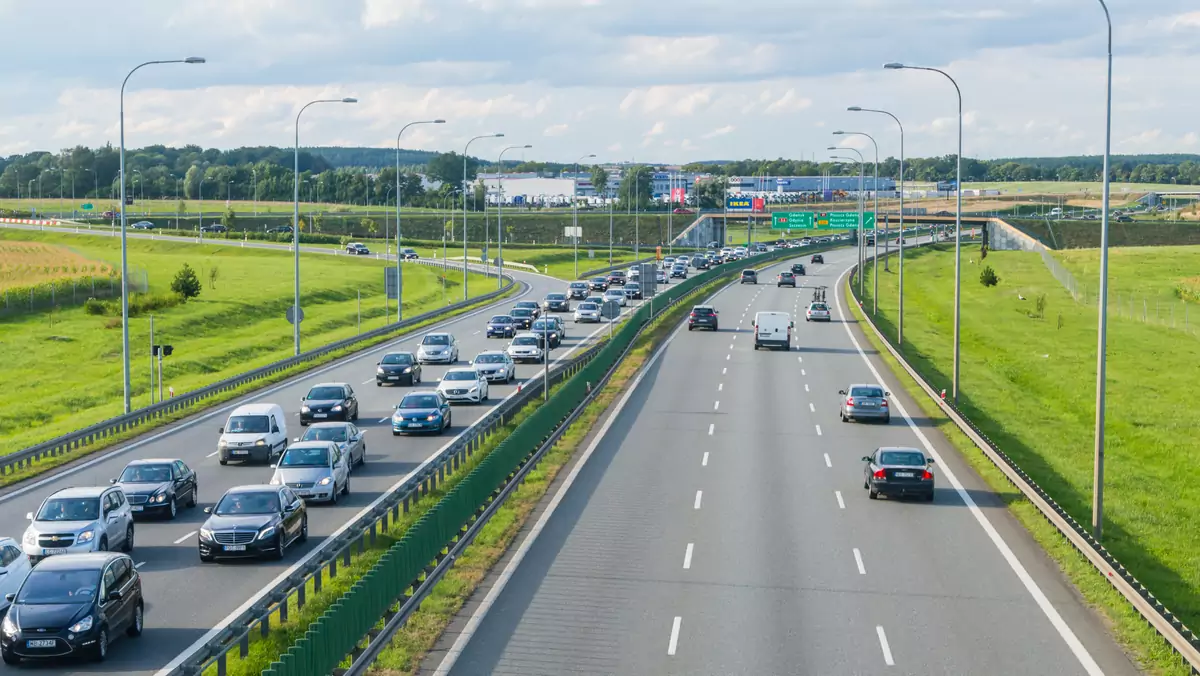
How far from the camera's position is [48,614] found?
18953mm

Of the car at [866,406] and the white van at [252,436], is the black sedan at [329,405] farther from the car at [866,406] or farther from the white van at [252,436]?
the car at [866,406]

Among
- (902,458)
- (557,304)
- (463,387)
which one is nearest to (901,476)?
(902,458)

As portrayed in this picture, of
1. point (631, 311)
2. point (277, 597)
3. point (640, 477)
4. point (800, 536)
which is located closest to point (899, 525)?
point (800, 536)

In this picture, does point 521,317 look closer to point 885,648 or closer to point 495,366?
point 495,366

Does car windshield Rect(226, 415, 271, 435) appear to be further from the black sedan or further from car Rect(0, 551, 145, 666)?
car Rect(0, 551, 145, 666)

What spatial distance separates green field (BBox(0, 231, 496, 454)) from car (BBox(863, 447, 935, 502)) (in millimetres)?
26929

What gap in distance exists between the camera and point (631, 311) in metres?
88.2

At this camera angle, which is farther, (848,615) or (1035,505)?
(1035,505)

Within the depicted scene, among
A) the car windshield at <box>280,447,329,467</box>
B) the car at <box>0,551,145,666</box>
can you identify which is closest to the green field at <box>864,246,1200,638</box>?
the car windshield at <box>280,447,329,467</box>

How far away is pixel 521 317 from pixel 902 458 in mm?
43944

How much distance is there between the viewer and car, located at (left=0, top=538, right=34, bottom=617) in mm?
21234

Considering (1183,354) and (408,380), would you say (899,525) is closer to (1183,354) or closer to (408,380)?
(408,380)

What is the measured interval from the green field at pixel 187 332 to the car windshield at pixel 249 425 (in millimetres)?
10324

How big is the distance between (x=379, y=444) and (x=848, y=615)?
20663 millimetres
